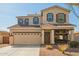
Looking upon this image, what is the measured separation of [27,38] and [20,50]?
815mm

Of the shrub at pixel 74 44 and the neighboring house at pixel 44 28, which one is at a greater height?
the neighboring house at pixel 44 28

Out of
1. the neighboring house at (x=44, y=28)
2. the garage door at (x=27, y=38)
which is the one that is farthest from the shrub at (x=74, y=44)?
the garage door at (x=27, y=38)

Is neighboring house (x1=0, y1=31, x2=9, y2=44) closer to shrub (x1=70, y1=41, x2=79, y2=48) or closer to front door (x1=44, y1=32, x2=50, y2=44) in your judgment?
front door (x1=44, y1=32, x2=50, y2=44)

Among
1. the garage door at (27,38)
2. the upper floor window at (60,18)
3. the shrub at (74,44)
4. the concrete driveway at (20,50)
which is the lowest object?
the concrete driveway at (20,50)

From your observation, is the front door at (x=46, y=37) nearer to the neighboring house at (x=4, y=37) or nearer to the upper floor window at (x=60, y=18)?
the upper floor window at (x=60, y=18)

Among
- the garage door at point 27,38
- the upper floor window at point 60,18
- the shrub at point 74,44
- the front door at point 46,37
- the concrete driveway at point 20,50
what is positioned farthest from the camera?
the upper floor window at point 60,18

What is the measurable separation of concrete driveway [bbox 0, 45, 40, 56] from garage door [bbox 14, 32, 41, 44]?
0.97 ft

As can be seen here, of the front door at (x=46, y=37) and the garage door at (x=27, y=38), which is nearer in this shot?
the front door at (x=46, y=37)

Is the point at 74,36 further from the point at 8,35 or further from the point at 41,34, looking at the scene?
the point at 8,35

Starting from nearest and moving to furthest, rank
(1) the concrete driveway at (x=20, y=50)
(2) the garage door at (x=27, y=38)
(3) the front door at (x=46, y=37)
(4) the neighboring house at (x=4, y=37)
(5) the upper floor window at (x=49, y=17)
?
(1) the concrete driveway at (x=20, y=50), (4) the neighboring house at (x=4, y=37), (3) the front door at (x=46, y=37), (2) the garage door at (x=27, y=38), (5) the upper floor window at (x=49, y=17)

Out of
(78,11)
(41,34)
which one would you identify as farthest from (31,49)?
(78,11)

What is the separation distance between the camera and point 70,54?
11.1 m

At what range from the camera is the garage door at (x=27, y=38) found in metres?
12.0

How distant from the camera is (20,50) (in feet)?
38.0
